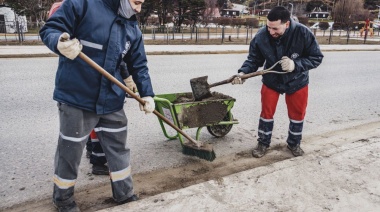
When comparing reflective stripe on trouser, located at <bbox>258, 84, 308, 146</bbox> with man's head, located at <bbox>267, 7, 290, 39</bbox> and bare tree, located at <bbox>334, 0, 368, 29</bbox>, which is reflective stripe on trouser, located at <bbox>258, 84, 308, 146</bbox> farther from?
bare tree, located at <bbox>334, 0, 368, 29</bbox>

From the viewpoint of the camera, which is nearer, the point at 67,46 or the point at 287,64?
the point at 67,46

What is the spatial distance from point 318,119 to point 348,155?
1.85 m

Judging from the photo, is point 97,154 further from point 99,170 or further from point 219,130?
point 219,130

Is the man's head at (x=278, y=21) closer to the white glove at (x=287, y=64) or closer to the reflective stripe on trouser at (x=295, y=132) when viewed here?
the white glove at (x=287, y=64)

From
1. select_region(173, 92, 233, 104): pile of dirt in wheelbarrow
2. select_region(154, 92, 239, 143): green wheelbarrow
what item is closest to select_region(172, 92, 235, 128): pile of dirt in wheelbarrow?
select_region(154, 92, 239, 143): green wheelbarrow

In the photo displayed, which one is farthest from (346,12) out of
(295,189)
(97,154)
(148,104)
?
(148,104)

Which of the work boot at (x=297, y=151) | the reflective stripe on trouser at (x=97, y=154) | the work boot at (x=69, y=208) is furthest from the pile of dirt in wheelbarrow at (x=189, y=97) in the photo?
the work boot at (x=69, y=208)

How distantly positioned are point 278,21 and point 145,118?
2553 mm

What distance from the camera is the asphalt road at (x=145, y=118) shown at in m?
3.49

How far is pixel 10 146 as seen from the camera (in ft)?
13.3

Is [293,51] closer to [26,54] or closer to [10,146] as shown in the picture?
[10,146]

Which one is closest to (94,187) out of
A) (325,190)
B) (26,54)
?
(325,190)

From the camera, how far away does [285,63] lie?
12.1 feet

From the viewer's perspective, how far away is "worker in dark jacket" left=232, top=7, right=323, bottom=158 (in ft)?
12.1
